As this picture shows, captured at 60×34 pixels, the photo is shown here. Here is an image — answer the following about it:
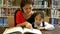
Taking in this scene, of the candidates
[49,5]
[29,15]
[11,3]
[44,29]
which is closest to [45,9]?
[49,5]

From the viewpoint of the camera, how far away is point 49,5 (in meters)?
3.17

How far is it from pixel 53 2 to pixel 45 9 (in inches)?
8.7

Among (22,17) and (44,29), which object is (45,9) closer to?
(22,17)

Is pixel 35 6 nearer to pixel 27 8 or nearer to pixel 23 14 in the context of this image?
pixel 23 14

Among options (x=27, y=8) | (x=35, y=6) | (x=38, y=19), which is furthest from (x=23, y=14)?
(x=35, y=6)

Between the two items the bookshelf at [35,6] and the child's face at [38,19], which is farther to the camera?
the bookshelf at [35,6]

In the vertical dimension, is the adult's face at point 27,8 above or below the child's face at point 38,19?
above

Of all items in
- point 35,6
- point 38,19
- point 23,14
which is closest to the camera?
point 38,19

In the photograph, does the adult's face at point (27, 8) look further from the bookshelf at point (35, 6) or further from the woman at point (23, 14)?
the bookshelf at point (35, 6)

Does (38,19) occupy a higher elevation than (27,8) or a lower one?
lower

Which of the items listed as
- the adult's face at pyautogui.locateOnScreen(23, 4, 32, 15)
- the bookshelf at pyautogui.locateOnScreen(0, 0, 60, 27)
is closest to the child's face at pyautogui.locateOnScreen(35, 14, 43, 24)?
the adult's face at pyautogui.locateOnScreen(23, 4, 32, 15)

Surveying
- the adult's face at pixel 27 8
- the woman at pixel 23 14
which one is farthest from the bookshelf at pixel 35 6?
the adult's face at pixel 27 8

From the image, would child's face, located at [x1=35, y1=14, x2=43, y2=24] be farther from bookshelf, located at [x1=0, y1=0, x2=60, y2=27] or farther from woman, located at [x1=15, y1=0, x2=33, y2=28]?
bookshelf, located at [x1=0, y1=0, x2=60, y2=27]

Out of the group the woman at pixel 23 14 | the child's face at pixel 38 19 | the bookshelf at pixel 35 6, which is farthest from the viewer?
the bookshelf at pixel 35 6
